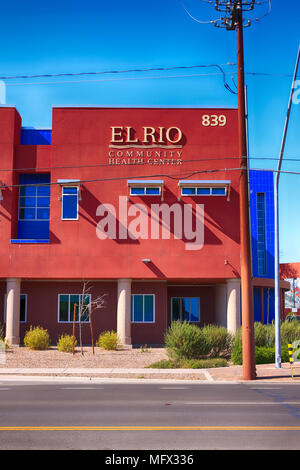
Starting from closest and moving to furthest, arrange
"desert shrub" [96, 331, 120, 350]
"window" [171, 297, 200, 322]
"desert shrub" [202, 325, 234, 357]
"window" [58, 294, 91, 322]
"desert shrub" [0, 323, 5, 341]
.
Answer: "desert shrub" [202, 325, 234, 357]
"desert shrub" [96, 331, 120, 350]
"desert shrub" [0, 323, 5, 341]
"window" [58, 294, 91, 322]
"window" [171, 297, 200, 322]

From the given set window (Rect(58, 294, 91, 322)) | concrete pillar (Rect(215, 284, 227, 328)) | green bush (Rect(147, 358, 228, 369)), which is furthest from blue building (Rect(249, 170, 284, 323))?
green bush (Rect(147, 358, 228, 369))

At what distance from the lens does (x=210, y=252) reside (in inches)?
1177

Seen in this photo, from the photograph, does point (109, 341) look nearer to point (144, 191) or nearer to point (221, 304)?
point (221, 304)

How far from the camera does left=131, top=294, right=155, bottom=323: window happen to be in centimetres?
3184

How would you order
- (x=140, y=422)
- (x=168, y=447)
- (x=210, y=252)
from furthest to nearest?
(x=210, y=252) → (x=140, y=422) → (x=168, y=447)

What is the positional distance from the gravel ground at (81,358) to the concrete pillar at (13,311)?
1.34 m

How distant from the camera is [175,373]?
20625 millimetres

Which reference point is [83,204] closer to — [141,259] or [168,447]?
[141,259]

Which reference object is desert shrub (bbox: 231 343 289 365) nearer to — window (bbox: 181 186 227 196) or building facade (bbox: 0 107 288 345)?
building facade (bbox: 0 107 288 345)

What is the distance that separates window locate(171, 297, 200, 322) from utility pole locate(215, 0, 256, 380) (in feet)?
50.0

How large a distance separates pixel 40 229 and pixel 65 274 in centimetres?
398

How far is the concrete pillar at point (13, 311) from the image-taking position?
29703 millimetres

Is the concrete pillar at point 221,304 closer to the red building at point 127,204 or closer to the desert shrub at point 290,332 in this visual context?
the red building at point 127,204
